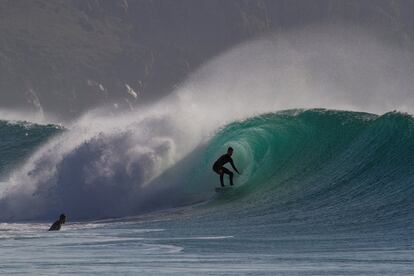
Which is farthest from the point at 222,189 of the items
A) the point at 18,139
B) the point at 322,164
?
the point at 18,139

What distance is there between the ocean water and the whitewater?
4 centimetres

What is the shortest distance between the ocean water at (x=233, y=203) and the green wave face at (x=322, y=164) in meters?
0.05

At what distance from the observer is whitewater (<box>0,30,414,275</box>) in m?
16.6

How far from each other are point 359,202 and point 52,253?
293 inches

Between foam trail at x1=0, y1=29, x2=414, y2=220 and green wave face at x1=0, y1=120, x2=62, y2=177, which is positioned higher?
green wave face at x1=0, y1=120, x2=62, y2=177

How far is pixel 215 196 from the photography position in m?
28.5

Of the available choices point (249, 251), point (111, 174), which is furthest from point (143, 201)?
point (249, 251)

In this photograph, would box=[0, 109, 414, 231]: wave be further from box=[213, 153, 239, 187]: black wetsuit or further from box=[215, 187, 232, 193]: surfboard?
box=[213, 153, 239, 187]: black wetsuit

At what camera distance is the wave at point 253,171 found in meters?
25.0

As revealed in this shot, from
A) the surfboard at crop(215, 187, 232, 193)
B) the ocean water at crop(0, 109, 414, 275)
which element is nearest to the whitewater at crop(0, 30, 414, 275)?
the ocean water at crop(0, 109, 414, 275)

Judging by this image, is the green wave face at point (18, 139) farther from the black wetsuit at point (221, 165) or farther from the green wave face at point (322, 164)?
the black wetsuit at point (221, 165)

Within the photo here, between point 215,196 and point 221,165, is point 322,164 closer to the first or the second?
point 221,165

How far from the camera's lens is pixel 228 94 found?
46.3m

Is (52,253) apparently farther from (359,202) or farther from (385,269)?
(359,202)
